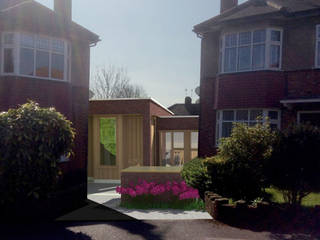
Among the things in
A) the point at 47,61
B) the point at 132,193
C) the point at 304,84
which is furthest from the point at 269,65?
the point at 47,61

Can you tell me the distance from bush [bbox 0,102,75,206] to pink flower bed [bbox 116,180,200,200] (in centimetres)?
235

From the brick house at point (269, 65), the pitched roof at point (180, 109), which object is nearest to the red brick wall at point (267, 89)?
the brick house at point (269, 65)

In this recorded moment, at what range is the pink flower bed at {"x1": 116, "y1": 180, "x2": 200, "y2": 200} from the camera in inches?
352

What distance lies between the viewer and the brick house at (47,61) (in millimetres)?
10961

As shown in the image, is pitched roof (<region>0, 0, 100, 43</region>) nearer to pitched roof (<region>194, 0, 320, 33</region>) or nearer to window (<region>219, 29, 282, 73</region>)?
pitched roof (<region>194, 0, 320, 33</region>)

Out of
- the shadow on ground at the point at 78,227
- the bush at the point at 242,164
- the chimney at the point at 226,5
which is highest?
the chimney at the point at 226,5

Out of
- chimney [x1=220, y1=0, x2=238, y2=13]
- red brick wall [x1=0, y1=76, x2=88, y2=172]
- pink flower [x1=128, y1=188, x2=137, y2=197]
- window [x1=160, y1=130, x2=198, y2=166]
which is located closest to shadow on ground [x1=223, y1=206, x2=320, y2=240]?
pink flower [x1=128, y1=188, x2=137, y2=197]

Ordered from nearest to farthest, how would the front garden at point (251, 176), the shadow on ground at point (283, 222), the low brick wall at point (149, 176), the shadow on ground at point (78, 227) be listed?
the shadow on ground at point (78, 227), the shadow on ground at point (283, 222), the front garden at point (251, 176), the low brick wall at point (149, 176)

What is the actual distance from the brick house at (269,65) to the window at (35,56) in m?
5.95

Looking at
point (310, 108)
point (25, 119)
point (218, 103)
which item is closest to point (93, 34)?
point (218, 103)

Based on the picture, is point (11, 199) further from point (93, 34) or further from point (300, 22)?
point (300, 22)

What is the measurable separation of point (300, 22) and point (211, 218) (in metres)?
7.96

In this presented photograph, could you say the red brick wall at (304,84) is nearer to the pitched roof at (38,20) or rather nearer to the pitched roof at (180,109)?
the pitched roof at (38,20)

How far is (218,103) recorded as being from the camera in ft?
39.7
